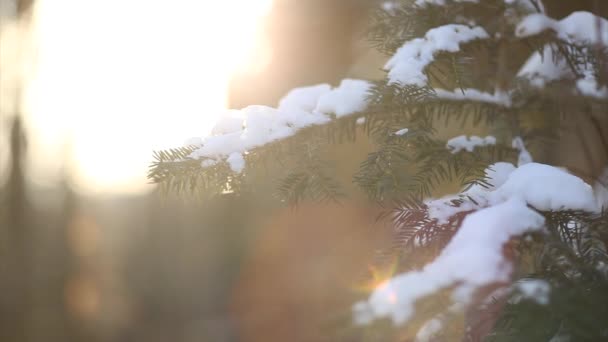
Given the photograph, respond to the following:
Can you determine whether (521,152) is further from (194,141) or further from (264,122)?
(194,141)

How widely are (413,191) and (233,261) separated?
935 cm

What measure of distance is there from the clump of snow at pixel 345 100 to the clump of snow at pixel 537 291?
524mm

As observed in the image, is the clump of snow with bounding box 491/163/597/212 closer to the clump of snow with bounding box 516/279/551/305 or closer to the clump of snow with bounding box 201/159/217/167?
the clump of snow with bounding box 516/279/551/305

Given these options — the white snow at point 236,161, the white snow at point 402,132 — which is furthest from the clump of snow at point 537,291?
the white snow at point 236,161

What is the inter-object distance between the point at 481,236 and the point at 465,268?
78 millimetres

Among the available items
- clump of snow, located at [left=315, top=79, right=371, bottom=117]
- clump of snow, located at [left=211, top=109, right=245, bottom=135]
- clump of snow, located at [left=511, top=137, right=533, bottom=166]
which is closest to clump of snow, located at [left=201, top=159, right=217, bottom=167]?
clump of snow, located at [left=211, top=109, right=245, bottom=135]

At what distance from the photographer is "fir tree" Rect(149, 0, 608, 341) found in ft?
1.99

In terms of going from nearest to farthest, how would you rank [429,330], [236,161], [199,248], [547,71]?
1. [429,330]
2. [236,161]
3. [547,71]
4. [199,248]

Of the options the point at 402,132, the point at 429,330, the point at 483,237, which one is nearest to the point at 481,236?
the point at 483,237

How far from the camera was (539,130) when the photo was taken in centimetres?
135

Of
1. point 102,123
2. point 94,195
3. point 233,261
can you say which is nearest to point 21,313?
point 102,123

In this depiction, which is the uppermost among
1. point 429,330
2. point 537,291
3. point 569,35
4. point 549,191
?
point 569,35

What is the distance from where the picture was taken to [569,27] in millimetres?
1200

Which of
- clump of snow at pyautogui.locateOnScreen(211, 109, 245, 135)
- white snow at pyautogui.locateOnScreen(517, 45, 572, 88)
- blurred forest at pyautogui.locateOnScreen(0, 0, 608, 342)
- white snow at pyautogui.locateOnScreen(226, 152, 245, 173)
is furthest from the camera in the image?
blurred forest at pyautogui.locateOnScreen(0, 0, 608, 342)
